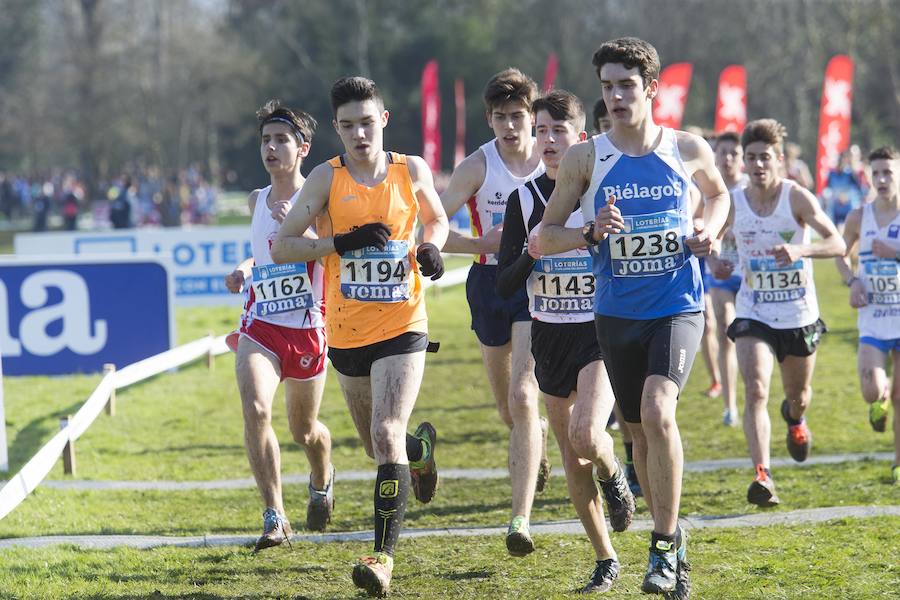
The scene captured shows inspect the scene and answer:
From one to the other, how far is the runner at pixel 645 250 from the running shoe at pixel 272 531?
205 cm

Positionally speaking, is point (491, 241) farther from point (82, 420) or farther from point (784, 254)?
point (82, 420)

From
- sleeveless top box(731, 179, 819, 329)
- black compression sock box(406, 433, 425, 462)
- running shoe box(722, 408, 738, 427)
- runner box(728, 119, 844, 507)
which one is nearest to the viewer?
black compression sock box(406, 433, 425, 462)

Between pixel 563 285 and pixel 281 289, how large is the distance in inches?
64.5

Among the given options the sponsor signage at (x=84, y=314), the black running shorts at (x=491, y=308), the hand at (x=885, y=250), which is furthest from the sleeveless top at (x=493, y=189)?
the sponsor signage at (x=84, y=314)

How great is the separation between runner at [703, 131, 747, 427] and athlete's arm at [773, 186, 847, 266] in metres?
1.72

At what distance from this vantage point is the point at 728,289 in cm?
1020

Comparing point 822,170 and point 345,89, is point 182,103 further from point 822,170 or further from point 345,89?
point 345,89

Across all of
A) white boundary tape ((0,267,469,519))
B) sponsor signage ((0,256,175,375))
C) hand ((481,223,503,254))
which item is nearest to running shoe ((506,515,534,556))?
hand ((481,223,503,254))

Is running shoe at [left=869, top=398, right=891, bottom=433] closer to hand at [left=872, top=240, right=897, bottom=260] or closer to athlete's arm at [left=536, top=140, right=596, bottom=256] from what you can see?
hand at [left=872, top=240, right=897, bottom=260]

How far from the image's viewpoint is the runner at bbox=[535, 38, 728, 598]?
5.00 meters

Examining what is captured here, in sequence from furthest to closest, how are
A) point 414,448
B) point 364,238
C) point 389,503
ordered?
point 414,448
point 364,238
point 389,503

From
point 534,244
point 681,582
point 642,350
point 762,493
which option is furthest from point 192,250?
point 681,582

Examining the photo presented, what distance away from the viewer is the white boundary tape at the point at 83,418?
733 centimetres

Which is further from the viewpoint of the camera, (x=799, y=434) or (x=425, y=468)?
(x=799, y=434)
